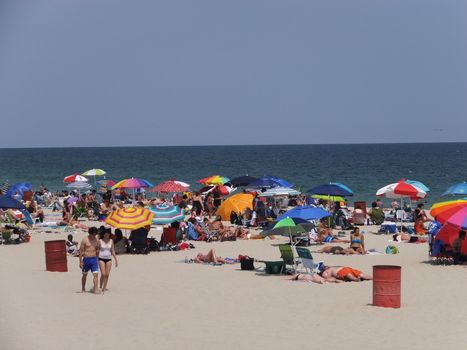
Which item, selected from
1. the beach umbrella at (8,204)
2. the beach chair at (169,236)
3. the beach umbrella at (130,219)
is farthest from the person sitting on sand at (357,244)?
the beach umbrella at (8,204)

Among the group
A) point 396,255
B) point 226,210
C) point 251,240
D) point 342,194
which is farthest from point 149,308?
point 226,210

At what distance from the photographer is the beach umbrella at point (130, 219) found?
17.4 metres

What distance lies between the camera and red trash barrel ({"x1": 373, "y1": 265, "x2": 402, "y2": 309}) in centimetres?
1157

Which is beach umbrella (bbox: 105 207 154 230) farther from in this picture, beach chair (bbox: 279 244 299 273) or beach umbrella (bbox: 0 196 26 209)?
beach chair (bbox: 279 244 299 273)

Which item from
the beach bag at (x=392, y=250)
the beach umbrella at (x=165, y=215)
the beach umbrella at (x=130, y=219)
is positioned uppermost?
the beach umbrella at (x=130, y=219)

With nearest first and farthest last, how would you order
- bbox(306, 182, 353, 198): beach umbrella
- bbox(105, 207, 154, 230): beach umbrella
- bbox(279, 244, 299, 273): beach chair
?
1. bbox(279, 244, 299, 273): beach chair
2. bbox(105, 207, 154, 230): beach umbrella
3. bbox(306, 182, 353, 198): beach umbrella

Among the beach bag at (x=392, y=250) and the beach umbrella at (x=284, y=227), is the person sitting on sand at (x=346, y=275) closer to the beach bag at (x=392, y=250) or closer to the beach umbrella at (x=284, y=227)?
the beach umbrella at (x=284, y=227)

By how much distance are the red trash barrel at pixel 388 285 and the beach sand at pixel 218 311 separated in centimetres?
19

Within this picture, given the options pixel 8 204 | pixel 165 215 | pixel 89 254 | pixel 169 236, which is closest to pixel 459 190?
pixel 165 215

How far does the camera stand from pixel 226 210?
2667 cm

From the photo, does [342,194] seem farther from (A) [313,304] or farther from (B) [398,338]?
(B) [398,338]

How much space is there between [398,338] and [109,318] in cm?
404

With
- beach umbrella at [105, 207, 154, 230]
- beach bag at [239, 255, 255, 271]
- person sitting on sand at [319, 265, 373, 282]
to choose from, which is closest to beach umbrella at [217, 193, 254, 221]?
beach umbrella at [105, 207, 154, 230]

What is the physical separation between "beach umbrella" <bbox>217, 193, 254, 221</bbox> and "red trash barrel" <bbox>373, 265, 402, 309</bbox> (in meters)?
14.6
